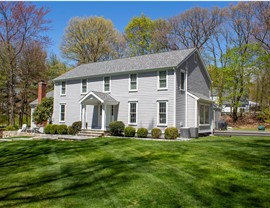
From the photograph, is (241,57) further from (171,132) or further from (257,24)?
(171,132)

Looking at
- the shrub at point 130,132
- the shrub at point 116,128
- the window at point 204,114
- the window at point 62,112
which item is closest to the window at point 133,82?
the shrub at point 116,128

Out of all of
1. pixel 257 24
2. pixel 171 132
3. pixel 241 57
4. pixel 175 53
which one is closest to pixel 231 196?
pixel 171 132

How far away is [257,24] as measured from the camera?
31281 millimetres

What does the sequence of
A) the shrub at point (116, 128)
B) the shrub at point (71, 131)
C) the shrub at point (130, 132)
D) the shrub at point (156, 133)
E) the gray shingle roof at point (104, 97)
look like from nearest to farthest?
1. the shrub at point (156, 133)
2. the shrub at point (130, 132)
3. the shrub at point (116, 128)
4. the gray shingle roof at point (104, 97)
5. the shrub at point (71, 131)

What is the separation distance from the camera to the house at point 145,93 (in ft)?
56.4

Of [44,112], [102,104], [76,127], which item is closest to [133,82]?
[102,104]

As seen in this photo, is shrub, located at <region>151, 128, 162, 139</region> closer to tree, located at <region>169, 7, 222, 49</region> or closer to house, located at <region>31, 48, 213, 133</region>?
house, located at <region>31, 48, 213, 133</region>

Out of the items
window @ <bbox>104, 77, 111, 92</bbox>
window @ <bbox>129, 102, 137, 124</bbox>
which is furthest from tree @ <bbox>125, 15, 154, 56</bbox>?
window @ <bbox>129, 102, 137, 124</bbox>

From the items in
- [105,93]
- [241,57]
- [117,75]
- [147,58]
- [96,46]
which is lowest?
[105,93]

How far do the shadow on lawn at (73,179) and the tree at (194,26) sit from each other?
3121 centimetres

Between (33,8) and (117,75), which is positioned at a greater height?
(33,8)

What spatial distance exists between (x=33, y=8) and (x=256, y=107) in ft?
108

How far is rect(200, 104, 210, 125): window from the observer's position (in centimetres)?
1869

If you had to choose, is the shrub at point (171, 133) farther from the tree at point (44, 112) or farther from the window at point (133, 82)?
the tree at point (44, 112)
